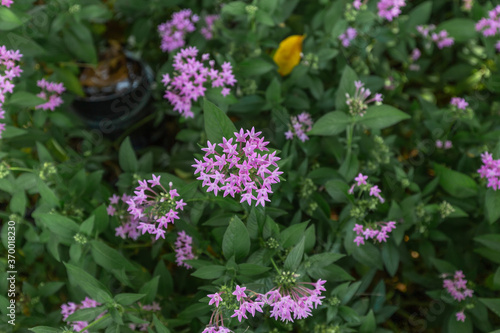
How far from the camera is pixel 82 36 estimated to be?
250 cm

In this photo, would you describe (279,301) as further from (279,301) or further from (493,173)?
(493,173)

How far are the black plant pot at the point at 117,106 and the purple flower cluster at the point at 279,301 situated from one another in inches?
82.9

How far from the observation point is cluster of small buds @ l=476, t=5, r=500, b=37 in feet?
7.95

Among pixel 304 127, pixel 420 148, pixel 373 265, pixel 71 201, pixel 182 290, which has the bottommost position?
pixel 182 290

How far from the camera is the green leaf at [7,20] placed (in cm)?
184

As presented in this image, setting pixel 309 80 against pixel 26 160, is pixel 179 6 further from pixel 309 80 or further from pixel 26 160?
pixel 26 160

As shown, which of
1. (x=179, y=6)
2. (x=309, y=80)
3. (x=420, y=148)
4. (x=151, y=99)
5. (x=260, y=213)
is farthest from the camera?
(x=151, y=99)

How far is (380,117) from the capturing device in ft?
6.02

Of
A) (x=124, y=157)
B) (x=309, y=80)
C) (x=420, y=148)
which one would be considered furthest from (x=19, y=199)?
(x=420, y=148)

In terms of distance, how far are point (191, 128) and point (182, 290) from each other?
2.80 feet

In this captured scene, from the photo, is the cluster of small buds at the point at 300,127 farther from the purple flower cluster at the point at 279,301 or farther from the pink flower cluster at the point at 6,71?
the pink flower cluster at the point at 6,71

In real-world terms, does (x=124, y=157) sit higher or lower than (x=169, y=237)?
higher

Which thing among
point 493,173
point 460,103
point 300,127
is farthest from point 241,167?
point 460,103

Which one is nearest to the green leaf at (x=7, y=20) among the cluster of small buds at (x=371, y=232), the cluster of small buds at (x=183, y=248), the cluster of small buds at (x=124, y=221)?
the cluster of small buds at (x=124, y=221)
